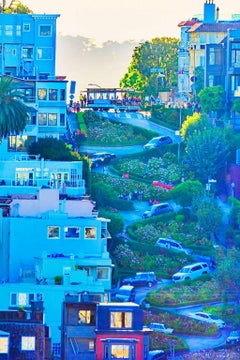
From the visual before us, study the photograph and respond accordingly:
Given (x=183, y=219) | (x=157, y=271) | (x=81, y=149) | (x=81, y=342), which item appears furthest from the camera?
(x=81, y=149)

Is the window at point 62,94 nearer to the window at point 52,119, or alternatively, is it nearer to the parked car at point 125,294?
A: the window at point 52,119

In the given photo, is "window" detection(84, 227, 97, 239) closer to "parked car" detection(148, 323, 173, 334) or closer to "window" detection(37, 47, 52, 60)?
"parked car" detection(148, 323, 173, 334)

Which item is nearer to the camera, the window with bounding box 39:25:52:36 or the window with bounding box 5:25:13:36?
the window with bounding box 5:25:13:36

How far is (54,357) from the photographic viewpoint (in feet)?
372

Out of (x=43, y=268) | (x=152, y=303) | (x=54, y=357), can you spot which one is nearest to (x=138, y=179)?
(x=152, y=303)

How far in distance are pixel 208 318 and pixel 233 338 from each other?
14.3 feet

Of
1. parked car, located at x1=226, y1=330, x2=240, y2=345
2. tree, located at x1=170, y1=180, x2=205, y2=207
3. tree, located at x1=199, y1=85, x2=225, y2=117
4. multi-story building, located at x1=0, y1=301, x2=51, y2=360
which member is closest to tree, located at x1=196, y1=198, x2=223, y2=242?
tree, located at x1=170, y1=180, x2=205, y2=207

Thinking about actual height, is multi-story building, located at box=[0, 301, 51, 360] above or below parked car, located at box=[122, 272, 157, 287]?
above

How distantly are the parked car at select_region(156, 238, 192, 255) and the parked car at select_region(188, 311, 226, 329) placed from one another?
1239 cm

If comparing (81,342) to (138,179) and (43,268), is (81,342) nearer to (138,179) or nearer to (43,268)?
(43,268)

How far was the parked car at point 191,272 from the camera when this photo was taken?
5763 inches

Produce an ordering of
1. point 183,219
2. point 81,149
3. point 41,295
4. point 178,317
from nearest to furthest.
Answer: point 41,295, point 178,317, point 183,219, point 81,149

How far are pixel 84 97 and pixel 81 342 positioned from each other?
82.1m

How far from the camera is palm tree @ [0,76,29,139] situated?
15375 centimetres
